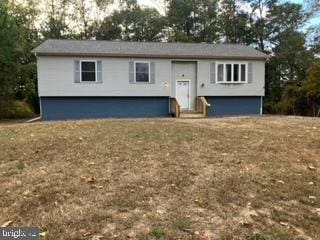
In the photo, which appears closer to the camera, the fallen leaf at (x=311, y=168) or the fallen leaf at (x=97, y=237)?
the fallen leaf at (x=97, y=237)

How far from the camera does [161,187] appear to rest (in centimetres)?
564

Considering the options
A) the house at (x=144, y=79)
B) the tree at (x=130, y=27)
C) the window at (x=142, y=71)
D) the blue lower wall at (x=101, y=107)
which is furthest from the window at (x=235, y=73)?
the tree at (x=130, y=27)

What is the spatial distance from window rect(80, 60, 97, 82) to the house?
1.2 inches

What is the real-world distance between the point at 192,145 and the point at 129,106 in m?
12.7

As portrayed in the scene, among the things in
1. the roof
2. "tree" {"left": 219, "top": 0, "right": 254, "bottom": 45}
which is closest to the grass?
the roof

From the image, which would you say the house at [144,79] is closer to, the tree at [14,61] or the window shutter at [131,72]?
the window shutter at [131,72]

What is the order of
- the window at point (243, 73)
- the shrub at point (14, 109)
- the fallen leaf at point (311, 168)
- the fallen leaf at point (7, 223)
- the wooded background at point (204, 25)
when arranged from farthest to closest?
the wooded background at point (204, 25) → the shrub at point (14, 109) → the window at point (243, 73) → the fallen leaf at point (311, 168) → the fallen leaf at point (7, 223)

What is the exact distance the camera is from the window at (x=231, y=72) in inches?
855

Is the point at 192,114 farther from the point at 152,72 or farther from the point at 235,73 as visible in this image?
the point at 235,73

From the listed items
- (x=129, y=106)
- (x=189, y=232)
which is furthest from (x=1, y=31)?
(x=189, y=232)

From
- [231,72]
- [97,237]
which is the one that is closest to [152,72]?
[231,72]

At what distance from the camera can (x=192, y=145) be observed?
8.26 metres

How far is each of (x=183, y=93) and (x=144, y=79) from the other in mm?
2525

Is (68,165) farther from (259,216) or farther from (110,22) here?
(110,22)
